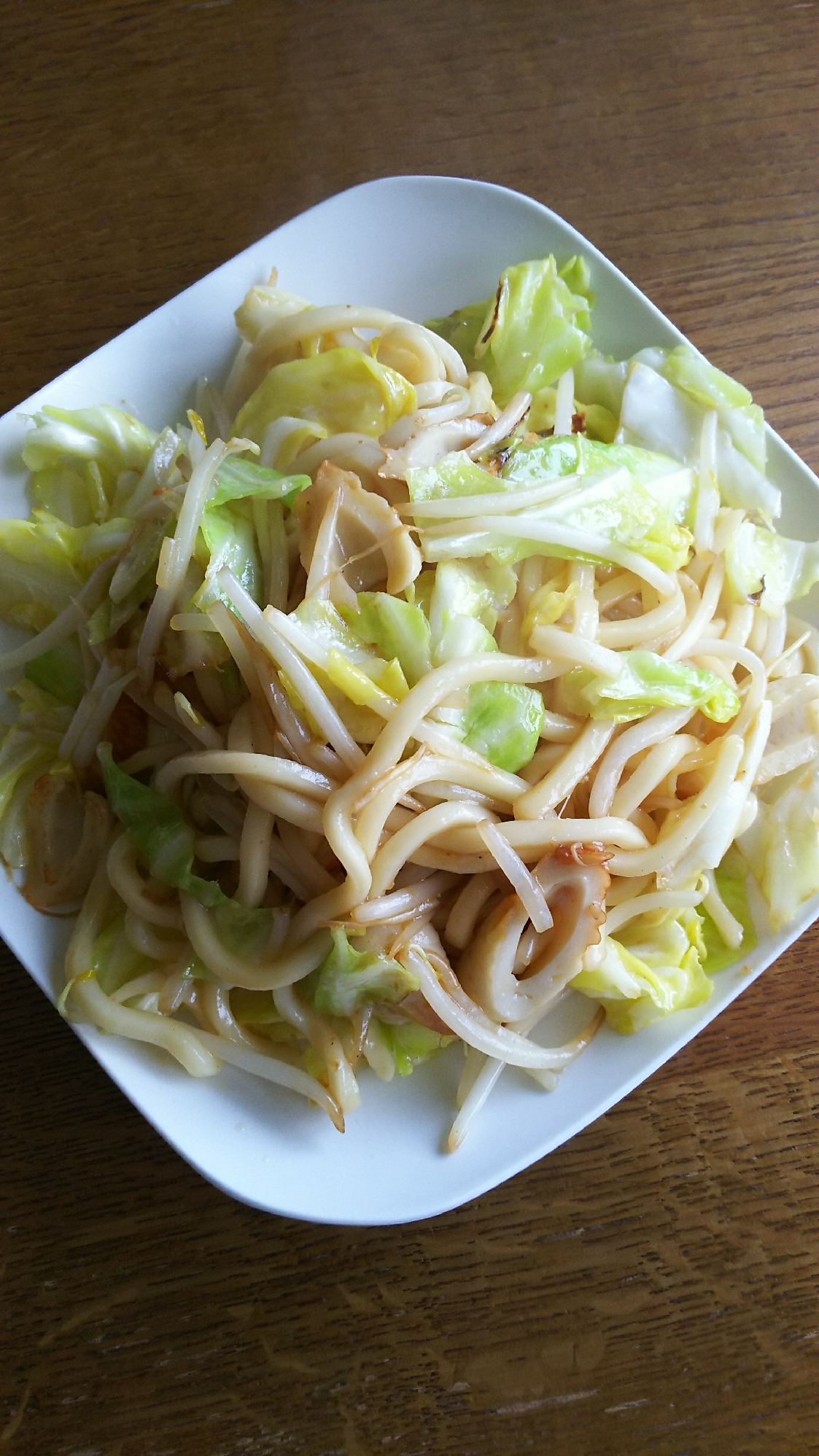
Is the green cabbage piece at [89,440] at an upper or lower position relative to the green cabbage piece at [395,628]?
upper

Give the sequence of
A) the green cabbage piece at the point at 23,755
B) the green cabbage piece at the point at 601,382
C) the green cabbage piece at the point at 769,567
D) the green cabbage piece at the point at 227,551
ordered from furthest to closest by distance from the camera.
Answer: the green cabbage piece at the point at 601,382 → the green cabbage piece at the point at 769,567 → the green cabbage piece at the point at 23,755 → the green cabbage piece at the point at 227,551

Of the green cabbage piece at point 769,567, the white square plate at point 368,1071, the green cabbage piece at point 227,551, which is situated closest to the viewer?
the green cabbage piece at point 227,551

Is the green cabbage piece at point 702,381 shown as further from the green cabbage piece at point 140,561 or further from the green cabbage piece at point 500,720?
the green cabbage piece at point 140,561

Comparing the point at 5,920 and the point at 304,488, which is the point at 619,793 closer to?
the point at 304,488

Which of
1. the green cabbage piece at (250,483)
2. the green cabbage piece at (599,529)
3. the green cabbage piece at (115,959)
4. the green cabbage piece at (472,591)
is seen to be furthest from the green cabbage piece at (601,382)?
the green cabbage piece at (115,959)

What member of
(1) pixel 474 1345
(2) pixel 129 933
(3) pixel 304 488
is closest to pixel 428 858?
(2) pixel 129 933

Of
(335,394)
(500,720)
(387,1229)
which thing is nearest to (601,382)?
(335,394)
